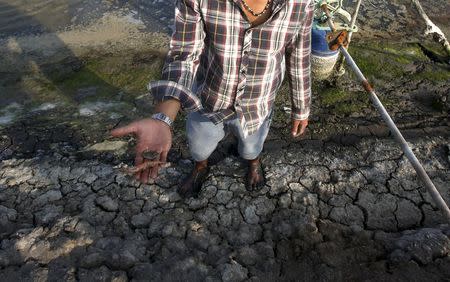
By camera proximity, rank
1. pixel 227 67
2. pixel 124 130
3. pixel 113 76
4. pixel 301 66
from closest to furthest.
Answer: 1. pixel 124 130
2. pixel 227 67
3. pixel 301 66
4. pixel 113 76

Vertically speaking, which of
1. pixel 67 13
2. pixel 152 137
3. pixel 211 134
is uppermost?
pixel 152 137

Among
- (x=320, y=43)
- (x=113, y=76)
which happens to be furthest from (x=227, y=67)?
(x=113, y=76)

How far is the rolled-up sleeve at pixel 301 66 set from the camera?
1741 millimetres

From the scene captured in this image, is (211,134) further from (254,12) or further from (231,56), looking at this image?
(254,12)

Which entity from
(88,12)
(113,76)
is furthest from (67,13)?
(113,76)

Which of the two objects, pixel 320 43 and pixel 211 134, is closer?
pixel 211 134

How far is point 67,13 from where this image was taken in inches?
184

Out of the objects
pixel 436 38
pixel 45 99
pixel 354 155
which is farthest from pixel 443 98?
pixel 45 99

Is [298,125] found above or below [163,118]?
below

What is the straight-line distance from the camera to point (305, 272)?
6.74ft

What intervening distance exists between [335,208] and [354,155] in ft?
1.79

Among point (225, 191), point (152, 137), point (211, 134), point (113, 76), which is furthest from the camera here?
point (113, 76)

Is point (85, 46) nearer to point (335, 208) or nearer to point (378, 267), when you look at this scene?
point (335, 208)

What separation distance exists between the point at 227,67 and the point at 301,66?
1.41ft
